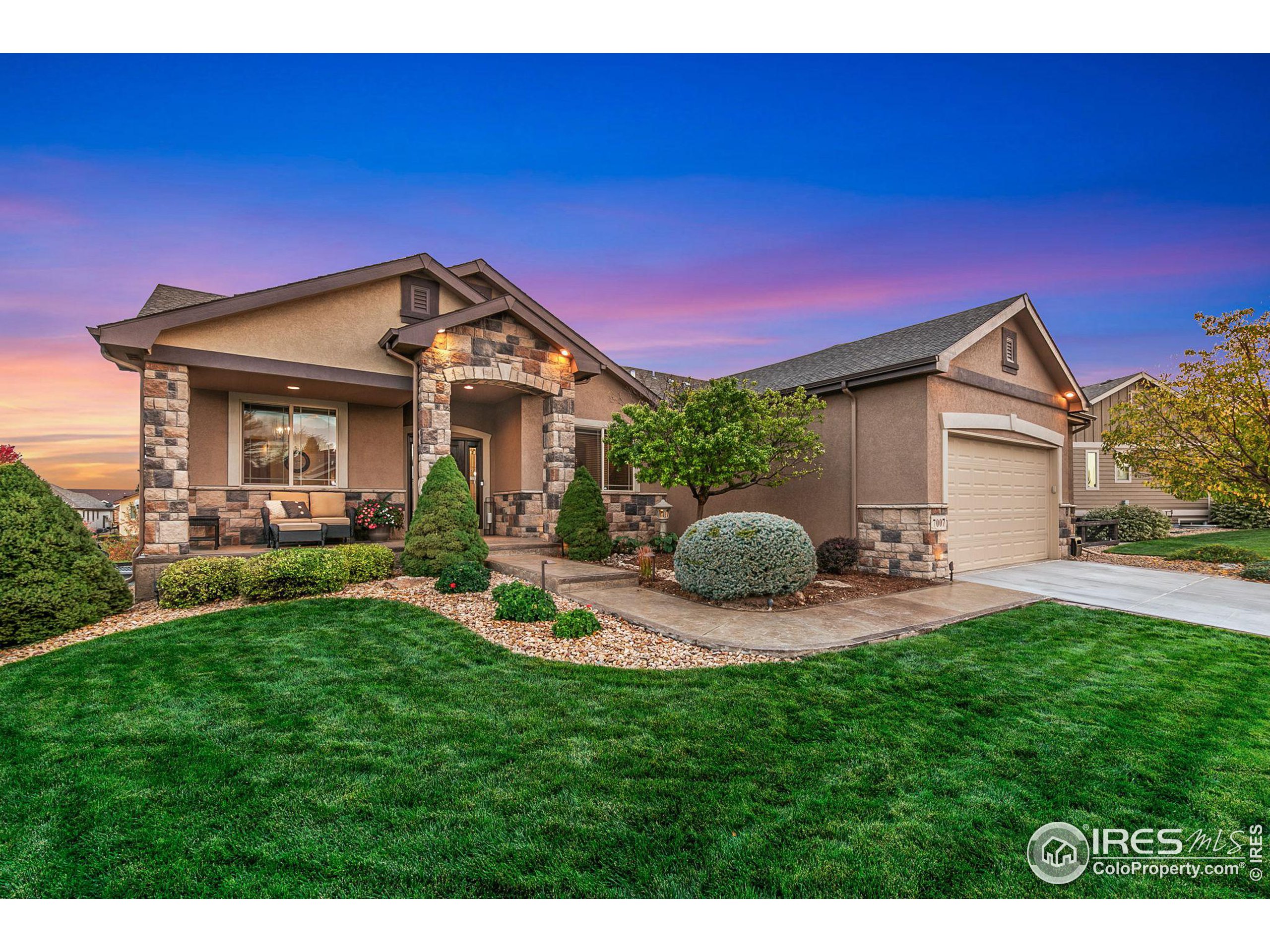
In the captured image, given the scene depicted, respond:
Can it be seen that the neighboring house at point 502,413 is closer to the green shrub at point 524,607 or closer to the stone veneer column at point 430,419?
the stone veneer column at point 430,419

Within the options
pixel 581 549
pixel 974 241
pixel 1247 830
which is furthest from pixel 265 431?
pixel 974 241

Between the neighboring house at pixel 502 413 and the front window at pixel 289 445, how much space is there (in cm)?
3

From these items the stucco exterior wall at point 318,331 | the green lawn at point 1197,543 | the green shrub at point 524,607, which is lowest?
the green lawn at point 1197,543

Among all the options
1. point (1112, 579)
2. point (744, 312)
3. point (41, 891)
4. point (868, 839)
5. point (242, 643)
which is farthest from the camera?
point (744, 312)

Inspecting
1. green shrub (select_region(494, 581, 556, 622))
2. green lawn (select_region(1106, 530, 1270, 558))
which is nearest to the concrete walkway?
green shrub (select_region(494, 581, 556, 622))

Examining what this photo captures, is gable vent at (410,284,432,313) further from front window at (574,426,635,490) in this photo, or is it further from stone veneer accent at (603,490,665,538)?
stone veneer accent at (603,490,665,538)

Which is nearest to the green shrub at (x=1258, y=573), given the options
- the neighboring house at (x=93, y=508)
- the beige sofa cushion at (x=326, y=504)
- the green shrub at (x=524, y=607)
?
the green shrub at (x=524, y=607)

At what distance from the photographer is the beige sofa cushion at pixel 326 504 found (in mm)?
10802

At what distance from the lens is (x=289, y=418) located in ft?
36.6

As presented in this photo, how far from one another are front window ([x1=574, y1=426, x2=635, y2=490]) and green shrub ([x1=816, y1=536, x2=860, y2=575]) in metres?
4.61

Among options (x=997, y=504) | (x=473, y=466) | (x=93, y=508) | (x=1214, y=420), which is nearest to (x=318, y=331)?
(x=473, y=466)

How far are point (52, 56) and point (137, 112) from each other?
320 centimetres

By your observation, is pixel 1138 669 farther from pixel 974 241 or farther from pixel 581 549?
pixel 974 241

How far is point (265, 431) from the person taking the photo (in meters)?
11.0
